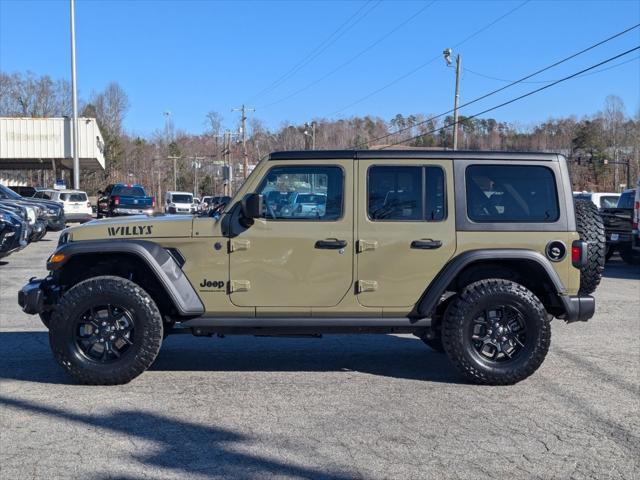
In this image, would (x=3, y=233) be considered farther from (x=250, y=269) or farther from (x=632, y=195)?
(x=632, y=195)

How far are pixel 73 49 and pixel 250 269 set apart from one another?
37200 mm

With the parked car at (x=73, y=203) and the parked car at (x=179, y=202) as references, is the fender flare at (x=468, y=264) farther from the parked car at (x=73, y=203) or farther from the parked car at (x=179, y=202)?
the parked car at (x=179, y=202)

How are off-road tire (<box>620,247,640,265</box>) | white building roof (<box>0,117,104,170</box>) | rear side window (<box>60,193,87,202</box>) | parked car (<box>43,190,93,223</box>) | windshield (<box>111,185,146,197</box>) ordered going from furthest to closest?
white building roof (<box>0,117,104,170</box>)
windshield (<box>111,185,146,197</box>)
rear side window (<box>60,193,87,202</box>)
parked car (<box>43,190,93,223</box>)
off-road tire (<box>620,247,640,265</box>)

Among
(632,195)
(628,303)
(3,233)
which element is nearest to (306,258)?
(628,303)

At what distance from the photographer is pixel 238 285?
19.4 feet

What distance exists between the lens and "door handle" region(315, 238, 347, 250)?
232 inches

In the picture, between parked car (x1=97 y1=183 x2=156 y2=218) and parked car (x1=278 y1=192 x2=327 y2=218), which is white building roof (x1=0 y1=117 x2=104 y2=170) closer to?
parked car (x1=97 y1=183 x2=156 y2=218)

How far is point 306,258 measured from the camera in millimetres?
5918

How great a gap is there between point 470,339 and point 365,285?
1.04m

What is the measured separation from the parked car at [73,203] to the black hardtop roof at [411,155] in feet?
91.7

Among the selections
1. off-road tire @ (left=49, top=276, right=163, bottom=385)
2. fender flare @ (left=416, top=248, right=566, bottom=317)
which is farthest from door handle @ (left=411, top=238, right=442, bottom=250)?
off-road tire @ (left=49, top=276, right=163, bottom=385)

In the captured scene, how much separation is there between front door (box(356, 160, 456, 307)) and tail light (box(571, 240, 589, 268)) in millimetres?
1041

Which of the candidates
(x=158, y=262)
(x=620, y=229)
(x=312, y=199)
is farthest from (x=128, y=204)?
(x=312, y=199)

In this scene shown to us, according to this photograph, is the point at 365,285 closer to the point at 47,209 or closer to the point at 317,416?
the point at 317,416
